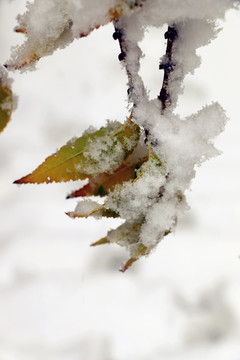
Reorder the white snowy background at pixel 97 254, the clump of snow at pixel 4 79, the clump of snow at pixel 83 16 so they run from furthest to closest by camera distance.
A: the white snowy background at pixel 97 254 < the clump of snow at pixel 4 79 < the clump of snow at pixel 83 16

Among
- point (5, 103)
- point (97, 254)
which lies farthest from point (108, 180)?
point (97, 254)

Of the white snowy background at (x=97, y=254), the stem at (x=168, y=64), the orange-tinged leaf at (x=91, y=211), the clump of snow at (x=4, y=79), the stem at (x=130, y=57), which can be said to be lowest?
the orange-tinged leaf at (x=91, y=211)

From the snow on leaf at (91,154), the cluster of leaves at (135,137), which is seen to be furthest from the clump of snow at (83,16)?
the snow on leaf at (91,154)

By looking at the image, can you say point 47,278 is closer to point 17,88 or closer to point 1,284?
point 1,284

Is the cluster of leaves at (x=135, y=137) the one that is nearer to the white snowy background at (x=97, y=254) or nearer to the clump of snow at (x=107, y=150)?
the clump of snow at (x=107, y=150)

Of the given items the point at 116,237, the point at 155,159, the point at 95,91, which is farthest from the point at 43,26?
the point at 95,91

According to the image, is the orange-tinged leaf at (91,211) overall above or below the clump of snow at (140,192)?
below

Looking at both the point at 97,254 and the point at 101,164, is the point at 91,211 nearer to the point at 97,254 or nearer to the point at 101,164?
the point at 101,164
